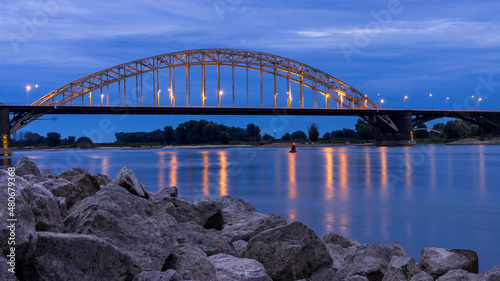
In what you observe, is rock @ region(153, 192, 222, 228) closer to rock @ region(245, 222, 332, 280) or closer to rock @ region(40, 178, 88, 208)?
rock @ region(40, 178, 88, 208)

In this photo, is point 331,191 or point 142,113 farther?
point 142,113

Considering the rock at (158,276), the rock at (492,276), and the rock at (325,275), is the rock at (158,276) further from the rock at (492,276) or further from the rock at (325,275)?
the rock at (492,276)

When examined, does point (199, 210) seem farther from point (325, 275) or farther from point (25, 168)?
point (25, 168)

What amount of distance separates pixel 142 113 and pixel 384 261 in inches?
2439

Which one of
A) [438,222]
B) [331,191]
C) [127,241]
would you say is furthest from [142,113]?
[127,241]

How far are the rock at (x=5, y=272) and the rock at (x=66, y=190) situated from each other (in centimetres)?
340

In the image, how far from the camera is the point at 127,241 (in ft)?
12.3

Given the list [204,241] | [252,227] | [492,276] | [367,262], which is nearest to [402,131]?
[252,227]

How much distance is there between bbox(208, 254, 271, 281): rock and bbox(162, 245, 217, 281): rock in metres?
0.17

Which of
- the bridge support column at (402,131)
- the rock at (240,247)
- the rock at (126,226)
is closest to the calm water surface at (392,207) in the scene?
the rock at (240,247)

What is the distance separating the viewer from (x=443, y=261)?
4.97 metres

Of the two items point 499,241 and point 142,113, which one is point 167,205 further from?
point 142,113

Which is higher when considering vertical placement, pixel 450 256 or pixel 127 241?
pixel 127 241

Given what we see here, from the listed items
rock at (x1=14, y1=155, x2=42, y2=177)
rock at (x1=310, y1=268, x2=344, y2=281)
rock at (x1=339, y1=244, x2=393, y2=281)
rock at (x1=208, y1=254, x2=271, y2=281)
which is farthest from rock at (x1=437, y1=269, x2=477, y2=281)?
rock at (x1=14, y1=155, x2=42, y2=177)
